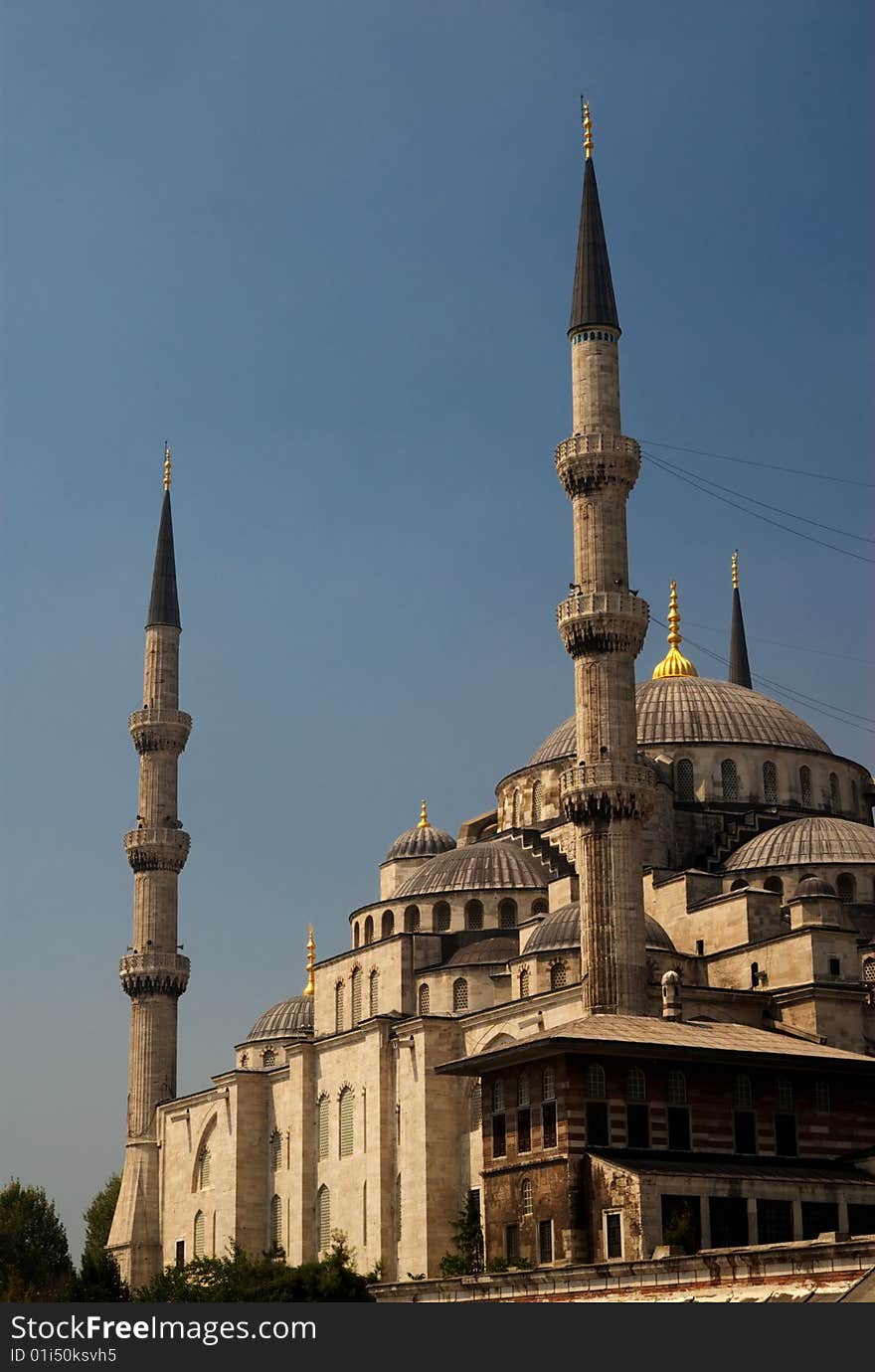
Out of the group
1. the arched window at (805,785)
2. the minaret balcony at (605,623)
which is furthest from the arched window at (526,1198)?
the arched window at (805,785)

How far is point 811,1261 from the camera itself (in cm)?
→ 1788

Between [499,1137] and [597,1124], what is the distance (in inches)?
75.5

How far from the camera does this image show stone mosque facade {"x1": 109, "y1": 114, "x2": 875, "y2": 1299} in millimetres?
26859

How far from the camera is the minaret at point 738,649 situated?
52.3 meters

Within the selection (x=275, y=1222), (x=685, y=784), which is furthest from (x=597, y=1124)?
(x=685, y=784)

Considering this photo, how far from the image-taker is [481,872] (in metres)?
38.5

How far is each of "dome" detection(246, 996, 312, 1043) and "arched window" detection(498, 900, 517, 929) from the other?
7996mm

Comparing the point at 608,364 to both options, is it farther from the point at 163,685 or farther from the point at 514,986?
the point at 163,685

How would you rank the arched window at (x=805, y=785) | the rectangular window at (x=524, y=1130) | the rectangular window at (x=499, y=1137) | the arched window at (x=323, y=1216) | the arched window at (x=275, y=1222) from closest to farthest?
the rectangular window at (x=524, y=1130) → the rectangular window at (x=499, y=1137) → the arched window at (x=323, y=1216) → the arched window at (x=275, y=1222) → the arched window at (x=805, y=785)

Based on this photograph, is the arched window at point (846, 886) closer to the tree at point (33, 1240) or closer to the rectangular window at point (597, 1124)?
the rectangular window at point (597, 1124)

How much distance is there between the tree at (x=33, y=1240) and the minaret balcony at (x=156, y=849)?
12.5 m

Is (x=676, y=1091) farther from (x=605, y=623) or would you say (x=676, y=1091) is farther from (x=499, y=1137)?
(x=605, y=623)

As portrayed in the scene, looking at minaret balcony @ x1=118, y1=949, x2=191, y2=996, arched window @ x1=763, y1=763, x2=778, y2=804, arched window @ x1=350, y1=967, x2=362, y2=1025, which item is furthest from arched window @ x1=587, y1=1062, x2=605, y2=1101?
minaret balcony @ x1=118, y1=949, x2=191, y2=996

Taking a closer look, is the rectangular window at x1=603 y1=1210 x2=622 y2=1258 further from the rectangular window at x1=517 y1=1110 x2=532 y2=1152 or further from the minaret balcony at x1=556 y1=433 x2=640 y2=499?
the minaret balcony at x1=556 y1=433 x2=640 y2=499
